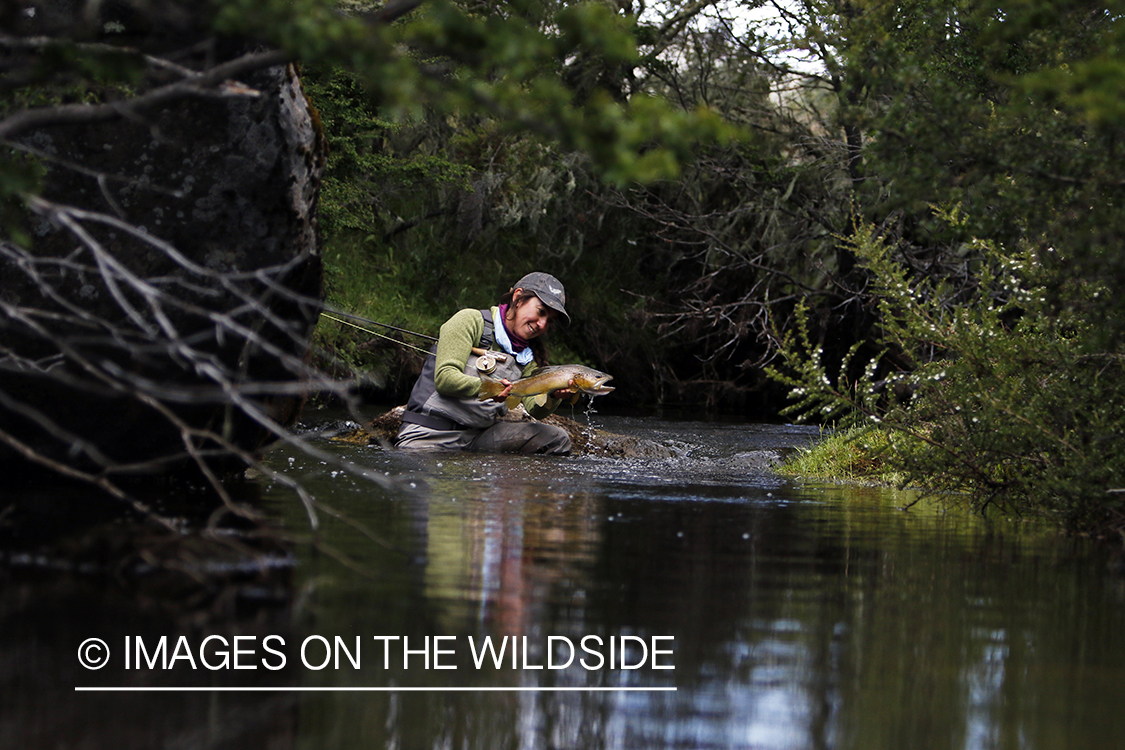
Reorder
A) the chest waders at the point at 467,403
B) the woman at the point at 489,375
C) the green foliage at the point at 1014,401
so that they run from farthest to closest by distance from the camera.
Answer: the chest waders at the point at 467,403
the woman at the point at 489,375
the green foliage at the point at 1014,401

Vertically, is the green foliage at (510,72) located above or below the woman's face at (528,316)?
above

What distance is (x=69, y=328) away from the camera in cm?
598

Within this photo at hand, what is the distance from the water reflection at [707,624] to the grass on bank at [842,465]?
2.77 meters

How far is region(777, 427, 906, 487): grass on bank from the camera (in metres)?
9.41

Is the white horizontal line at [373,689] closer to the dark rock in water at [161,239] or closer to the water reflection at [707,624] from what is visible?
the water reflection at [707,624]

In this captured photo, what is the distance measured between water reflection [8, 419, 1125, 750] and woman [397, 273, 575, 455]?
3.26 m

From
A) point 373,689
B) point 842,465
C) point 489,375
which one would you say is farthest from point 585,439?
point 373,689

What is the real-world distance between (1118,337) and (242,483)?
4.64 meters

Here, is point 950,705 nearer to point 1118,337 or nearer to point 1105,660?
point 1105,660

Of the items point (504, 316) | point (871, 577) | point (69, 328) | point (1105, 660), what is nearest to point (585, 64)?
point (504, 316)

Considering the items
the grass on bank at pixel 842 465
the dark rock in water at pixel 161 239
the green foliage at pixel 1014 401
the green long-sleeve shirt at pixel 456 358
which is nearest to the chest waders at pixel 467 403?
the green long-sleeve shirt at pixel 456 358

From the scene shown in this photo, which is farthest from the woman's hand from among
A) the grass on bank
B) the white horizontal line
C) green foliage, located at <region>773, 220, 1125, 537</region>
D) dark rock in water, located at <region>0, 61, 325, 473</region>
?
the white horizontal line

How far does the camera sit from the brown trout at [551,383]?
30.8ft

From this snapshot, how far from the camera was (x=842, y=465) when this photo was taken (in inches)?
395
